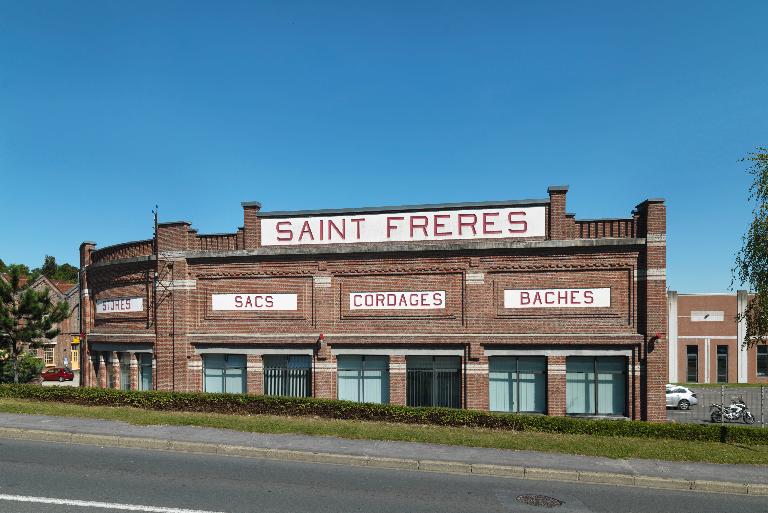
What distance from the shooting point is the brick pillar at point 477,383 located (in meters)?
21.6

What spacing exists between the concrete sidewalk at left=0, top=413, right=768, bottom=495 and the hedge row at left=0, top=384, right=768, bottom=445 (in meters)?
2.83

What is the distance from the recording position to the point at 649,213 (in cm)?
2028

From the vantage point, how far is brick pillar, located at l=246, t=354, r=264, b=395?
23.6m

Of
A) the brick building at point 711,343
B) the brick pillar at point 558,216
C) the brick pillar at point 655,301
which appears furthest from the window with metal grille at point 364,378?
the brick building at point 711,343

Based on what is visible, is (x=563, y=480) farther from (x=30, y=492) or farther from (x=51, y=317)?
(x=51, y=317)

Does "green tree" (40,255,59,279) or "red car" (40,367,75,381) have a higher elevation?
"green tree" (40,255,59,279)

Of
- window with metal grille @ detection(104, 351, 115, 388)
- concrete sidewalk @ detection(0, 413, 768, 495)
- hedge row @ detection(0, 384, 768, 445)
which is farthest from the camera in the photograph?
window with metal grille @ detection(104, 351, 115, 388)

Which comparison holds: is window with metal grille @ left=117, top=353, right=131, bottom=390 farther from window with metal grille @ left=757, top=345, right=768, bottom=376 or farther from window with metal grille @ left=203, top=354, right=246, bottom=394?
window with metal grille @ left=757, top=345, right=768, bottom=376

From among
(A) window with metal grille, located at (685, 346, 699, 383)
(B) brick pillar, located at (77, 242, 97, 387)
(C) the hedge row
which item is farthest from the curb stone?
(A) window with metal grille, located at (685, 346, 699, 383)

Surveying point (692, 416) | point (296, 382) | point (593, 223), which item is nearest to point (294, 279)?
point (296, 382)

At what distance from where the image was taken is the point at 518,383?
21719mm

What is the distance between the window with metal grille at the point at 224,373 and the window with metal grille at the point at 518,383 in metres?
10.6

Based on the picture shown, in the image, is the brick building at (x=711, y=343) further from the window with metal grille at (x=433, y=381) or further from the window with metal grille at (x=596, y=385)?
the window with metal grille at (x=433, y=381)

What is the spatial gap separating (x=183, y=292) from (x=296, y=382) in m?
6.28
